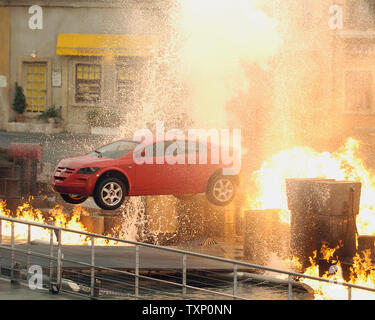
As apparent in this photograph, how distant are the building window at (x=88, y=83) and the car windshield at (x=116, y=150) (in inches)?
838

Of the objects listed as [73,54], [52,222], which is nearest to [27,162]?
[52,222]

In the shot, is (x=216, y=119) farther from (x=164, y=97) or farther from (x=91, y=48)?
(x=91, y=48)

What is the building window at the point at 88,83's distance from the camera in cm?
3875

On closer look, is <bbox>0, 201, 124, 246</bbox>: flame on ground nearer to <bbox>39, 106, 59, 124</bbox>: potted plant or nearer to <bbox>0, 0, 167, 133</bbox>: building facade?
<bbox>0, 0, 167, 133</bbox>: building facade

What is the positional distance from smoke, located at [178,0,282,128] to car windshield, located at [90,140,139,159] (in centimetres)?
590

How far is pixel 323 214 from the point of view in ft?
60.1

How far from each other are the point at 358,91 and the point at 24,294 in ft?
90.3

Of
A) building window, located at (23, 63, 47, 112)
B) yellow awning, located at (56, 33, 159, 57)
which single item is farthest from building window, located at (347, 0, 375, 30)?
building window, located at (23, 63, 47, 112)

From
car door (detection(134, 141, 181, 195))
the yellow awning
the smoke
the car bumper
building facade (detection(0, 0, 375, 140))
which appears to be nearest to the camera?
the car bumper

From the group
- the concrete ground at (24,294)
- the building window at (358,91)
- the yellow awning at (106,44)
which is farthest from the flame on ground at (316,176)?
the yellow awning at (106,44)

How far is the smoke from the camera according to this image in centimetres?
2320

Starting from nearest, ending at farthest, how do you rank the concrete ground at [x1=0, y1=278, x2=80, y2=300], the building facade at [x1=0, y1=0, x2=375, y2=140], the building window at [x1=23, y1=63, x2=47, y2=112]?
1. the concrete ground at [x1=0, y1=278, x2=80, y2=300]
2. the building facade at [x1=0, y1=0, x2=375, y2=140]
3. the building window at [x1=23, y1=63, x2=47, y2=112]
